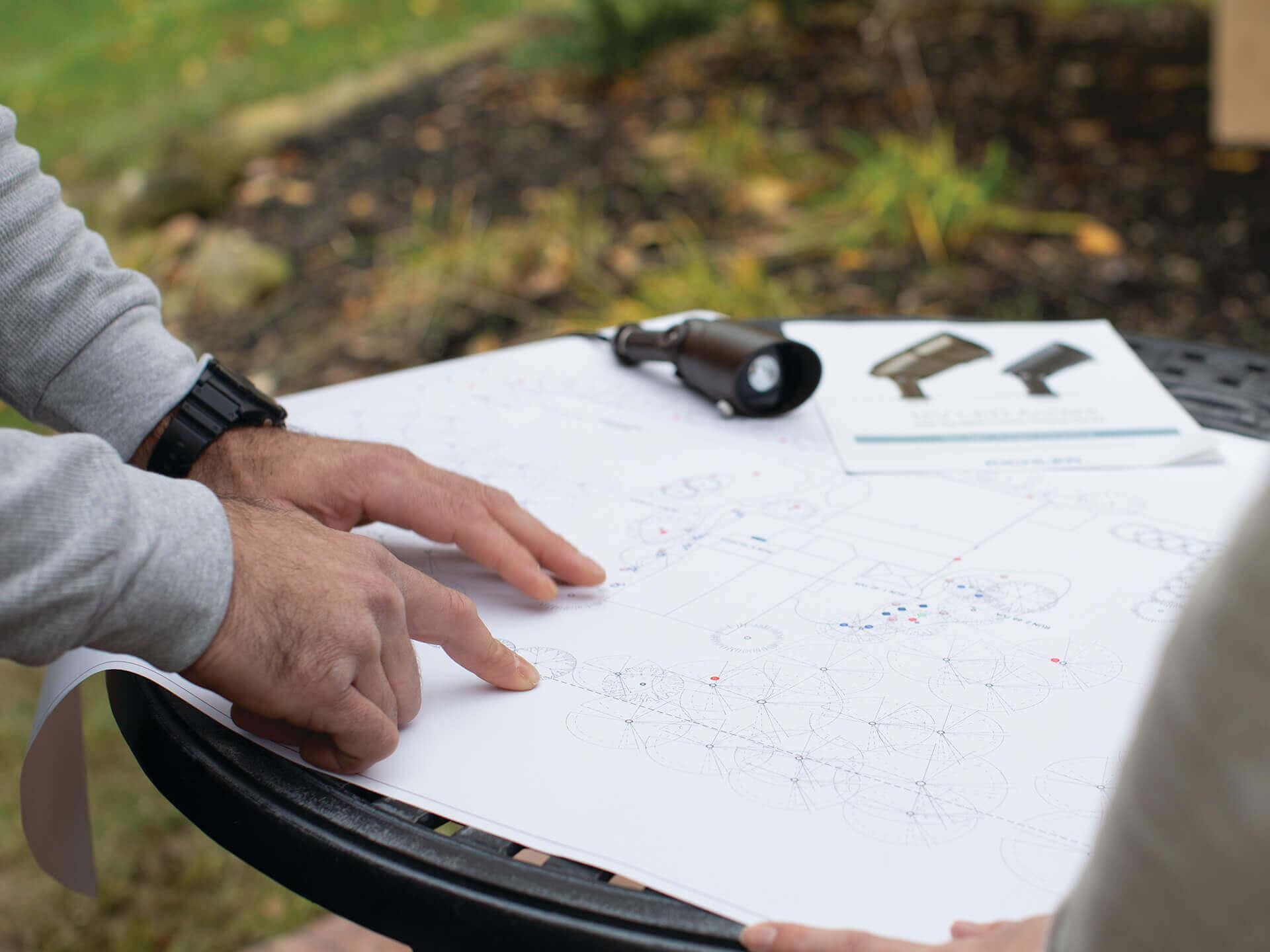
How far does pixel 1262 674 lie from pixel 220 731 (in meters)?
0.62

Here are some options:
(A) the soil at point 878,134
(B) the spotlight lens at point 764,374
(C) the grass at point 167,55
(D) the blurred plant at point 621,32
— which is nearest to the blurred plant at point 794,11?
(A) the soil at point 878,134

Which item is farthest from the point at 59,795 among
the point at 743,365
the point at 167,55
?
the point at 167,55

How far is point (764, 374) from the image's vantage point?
1.14 m

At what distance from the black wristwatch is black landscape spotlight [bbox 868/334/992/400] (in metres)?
0.66

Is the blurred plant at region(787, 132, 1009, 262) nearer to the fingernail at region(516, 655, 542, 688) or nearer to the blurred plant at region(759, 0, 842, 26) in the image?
the blurred plant at region(759, 0, 842, 26)

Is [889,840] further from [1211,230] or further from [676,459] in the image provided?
[1211,230]

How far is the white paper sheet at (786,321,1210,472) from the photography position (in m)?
1.05

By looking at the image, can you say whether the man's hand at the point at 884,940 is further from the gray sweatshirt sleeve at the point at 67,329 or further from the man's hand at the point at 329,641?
the gray sweatshirt sleeve at the point at 67,329

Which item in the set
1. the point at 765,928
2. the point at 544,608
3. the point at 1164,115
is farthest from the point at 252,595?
the point at 1164,115

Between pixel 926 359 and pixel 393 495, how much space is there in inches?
25.6

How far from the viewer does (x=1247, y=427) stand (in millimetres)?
1102

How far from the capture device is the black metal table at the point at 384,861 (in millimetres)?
578

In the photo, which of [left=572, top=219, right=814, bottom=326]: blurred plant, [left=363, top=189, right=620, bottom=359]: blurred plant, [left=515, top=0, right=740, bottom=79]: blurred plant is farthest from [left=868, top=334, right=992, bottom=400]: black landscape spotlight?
[left=515, top=0, right=740, bottom=79]: blurred plant

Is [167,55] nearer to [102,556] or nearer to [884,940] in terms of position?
[102,556]
